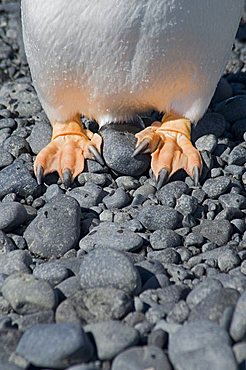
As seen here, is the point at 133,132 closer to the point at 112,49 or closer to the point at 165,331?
the point at 112,49

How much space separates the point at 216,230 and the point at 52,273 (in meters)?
0.69

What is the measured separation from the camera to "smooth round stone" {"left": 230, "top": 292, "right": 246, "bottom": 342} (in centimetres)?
234

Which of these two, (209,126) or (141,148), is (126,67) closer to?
(141,148)

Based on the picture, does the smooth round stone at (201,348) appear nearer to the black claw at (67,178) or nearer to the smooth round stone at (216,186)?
the smooth round stone at (216,186)

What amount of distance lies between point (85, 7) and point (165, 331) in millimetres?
1434

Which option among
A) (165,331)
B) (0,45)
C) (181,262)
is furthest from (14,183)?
(0,45)

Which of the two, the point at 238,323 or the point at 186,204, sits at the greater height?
the point at 238,323

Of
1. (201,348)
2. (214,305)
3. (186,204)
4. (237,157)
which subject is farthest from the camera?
(237,157)

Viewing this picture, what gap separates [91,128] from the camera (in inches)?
159

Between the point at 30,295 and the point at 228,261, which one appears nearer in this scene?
the point at 30,295

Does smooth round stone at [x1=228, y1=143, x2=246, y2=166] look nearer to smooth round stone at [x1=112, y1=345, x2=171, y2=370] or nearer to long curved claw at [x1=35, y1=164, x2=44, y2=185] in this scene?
long curved claw at [x1=35, y1=164, x2=44, y2=185]

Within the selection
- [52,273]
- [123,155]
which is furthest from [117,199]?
[52,273]

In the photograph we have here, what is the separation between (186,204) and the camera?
129 inches

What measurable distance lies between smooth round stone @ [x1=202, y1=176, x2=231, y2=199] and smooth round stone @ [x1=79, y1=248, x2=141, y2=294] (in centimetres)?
85
